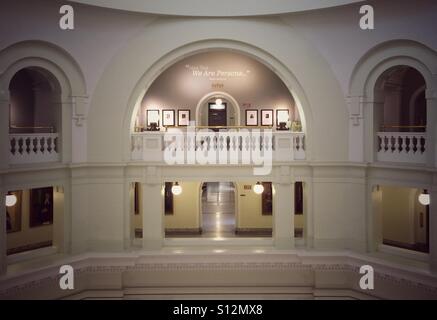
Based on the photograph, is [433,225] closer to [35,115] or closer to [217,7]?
[217,7]

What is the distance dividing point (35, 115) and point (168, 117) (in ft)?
20.6

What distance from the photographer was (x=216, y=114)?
72.1 feet

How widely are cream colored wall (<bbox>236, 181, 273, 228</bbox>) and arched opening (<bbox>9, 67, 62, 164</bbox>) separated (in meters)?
7.93

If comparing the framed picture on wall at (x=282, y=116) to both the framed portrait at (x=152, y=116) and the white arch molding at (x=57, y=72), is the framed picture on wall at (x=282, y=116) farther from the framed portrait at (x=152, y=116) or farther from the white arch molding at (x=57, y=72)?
the white arch molding at (x=57, y=72)

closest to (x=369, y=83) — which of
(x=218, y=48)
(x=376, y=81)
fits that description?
(x=376, y=81)

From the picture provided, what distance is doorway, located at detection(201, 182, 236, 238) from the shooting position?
2010cm

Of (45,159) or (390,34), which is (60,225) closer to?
(45,159)

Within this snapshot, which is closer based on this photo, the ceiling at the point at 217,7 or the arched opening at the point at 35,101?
the ceiling at the point at 217,7

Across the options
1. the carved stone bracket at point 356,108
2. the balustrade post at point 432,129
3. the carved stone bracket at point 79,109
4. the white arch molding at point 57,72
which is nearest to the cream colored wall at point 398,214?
the carved stone bracket at point 356,108

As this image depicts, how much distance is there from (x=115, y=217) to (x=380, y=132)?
8.42m

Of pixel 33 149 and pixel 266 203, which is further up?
pixel 33 149

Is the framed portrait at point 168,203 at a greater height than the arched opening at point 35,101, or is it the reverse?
the arched opening at point 35,101

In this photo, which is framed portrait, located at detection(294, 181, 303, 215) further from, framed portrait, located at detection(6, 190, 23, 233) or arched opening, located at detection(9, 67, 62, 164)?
framed portrait, located at detection(6, 190, 23, 233)

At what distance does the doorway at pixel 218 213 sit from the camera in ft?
65.9
